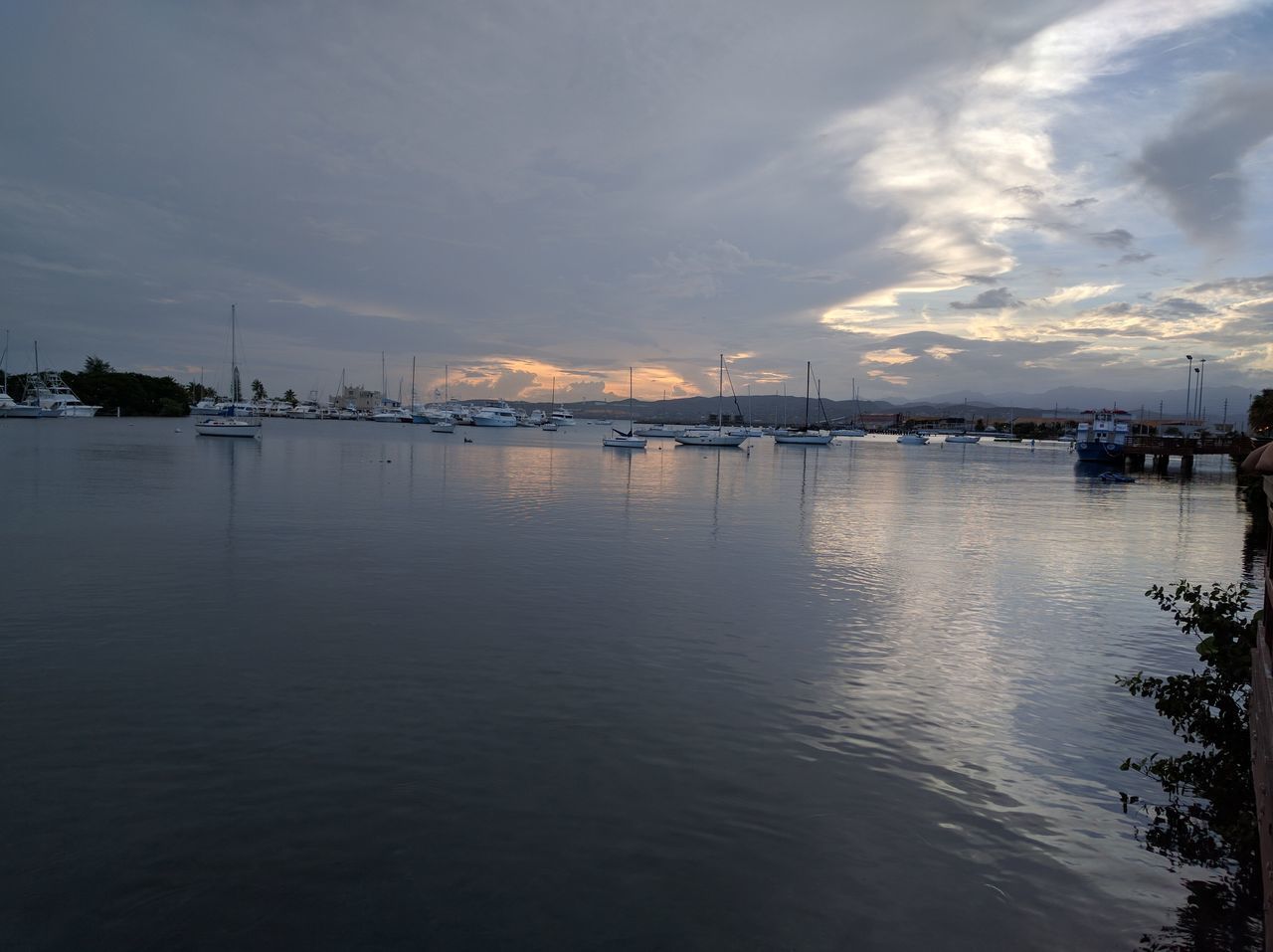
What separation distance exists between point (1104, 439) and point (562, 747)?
81.3 metres

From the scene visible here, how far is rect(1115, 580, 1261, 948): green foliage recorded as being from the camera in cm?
689

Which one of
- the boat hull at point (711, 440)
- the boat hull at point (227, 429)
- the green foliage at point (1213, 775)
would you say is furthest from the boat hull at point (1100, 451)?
the boat hull at point (227, 429)

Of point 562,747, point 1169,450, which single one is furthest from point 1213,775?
point 1169,450

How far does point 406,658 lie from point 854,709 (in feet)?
19.8

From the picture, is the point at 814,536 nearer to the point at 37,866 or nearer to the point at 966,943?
the point at 966,943

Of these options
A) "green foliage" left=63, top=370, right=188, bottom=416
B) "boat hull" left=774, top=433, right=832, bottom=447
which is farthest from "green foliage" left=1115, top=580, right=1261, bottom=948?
"green foliage" left=63, top=370, right=188, bottom=416

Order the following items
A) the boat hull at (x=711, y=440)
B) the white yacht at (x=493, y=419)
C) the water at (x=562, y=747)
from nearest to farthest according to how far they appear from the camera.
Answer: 1. the water at (x=562, y=747)
2. the boat hull at (x=711, y=440)
3. the white yacht at (x=493, y=419)

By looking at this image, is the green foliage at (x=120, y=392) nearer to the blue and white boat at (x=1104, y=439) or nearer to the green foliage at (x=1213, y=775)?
the blue and white boat at (x=1104, y=439)

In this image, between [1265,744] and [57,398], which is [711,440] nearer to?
[1265,744]

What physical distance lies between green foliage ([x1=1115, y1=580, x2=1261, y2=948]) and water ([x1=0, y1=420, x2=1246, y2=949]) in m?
0.45

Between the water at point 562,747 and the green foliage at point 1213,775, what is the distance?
1.49ft

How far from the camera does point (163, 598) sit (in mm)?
14266

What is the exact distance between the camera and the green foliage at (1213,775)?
6887 millimetres

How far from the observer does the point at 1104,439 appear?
76.2 m
